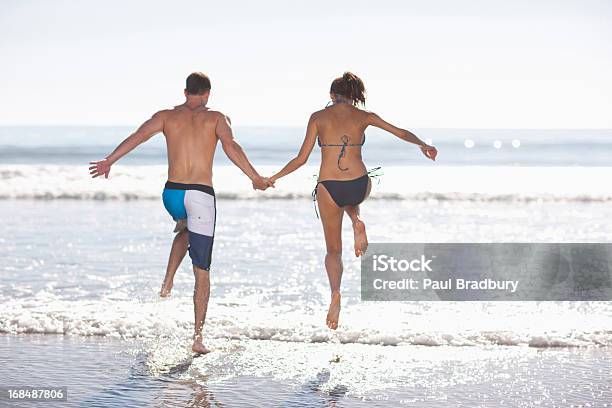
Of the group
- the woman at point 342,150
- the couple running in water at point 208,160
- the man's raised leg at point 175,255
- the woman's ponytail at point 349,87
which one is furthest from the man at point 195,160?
the woman's ponytail at point 349,87

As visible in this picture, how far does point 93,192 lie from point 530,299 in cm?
1447

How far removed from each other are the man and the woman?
2.24 ft

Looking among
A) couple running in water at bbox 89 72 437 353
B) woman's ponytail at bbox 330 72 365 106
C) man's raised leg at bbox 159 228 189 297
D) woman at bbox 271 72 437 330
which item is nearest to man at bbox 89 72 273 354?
couple running in water at bbox 89 72 437 353

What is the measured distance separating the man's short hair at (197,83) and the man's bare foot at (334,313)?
184cm

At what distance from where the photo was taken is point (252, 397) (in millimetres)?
5496

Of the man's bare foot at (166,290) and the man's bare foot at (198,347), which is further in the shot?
the man's bare foot at (166,290)

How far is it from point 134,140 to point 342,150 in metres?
1.56

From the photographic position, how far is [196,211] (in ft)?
21.5

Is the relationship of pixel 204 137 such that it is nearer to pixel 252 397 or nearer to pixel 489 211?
pixel 252 397

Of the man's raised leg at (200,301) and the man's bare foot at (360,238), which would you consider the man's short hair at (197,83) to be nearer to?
the man's raised leg at (200,301)

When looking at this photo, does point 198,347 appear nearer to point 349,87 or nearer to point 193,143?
point 193,143

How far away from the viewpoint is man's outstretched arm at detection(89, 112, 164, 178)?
21.2 feet

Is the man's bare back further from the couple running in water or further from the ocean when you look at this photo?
the ocean

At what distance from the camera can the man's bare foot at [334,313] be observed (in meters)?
6.92
